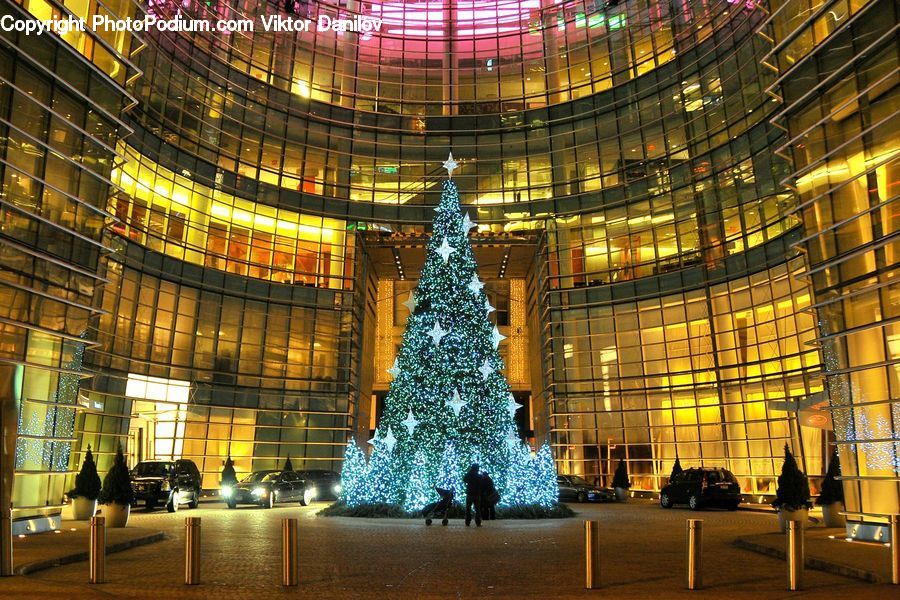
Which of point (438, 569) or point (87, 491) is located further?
point (87, 491)

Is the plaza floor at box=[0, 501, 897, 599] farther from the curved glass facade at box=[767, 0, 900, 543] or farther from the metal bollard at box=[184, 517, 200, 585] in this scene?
the curved glass facade at box=[767, 0, 900, 543]

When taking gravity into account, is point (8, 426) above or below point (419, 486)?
above

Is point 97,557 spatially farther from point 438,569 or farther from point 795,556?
point 795,556

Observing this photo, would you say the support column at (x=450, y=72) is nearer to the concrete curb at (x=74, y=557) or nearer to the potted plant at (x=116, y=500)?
the potted plant at (x=116, y=500)

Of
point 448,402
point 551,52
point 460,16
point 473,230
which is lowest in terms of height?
point 448,402

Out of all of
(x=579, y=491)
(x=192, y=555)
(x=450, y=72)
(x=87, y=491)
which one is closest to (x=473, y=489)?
(x=192, y=555)

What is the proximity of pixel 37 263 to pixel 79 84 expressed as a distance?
4.05m

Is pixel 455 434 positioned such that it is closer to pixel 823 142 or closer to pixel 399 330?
pixel 823 142

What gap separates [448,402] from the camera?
19.9 metres

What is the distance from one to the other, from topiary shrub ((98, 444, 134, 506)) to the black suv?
23.7ft

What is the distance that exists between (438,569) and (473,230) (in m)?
28.8

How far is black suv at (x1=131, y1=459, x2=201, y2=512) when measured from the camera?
25.1 m

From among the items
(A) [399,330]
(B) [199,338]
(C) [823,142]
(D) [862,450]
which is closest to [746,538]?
(D) [862,450]

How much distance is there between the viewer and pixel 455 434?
19.8m
